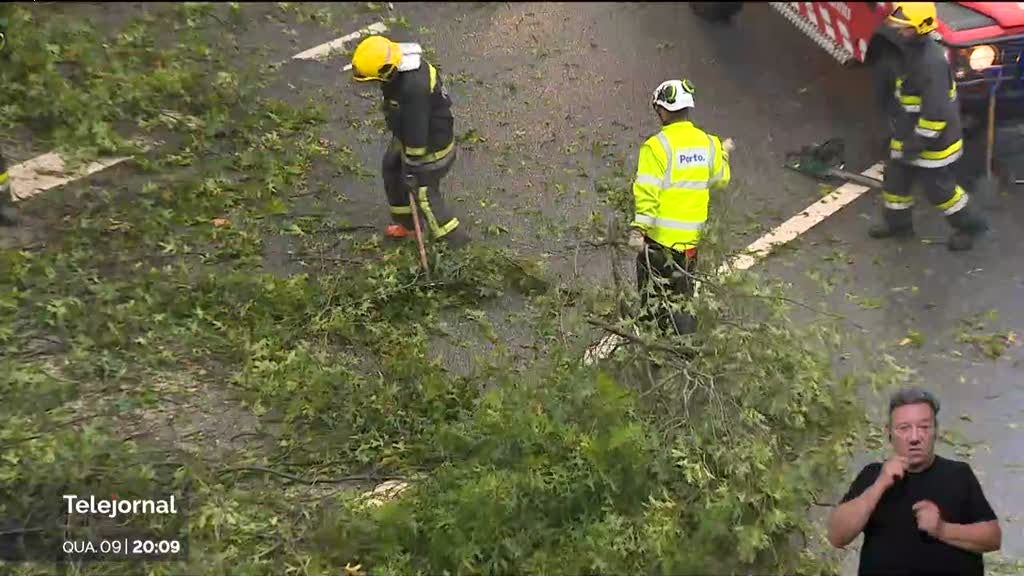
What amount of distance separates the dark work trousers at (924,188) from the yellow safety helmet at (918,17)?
798mm

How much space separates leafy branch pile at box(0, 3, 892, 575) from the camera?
4.12 m

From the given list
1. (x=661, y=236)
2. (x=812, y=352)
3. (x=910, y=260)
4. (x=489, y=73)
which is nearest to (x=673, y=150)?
(x=661, y=236)

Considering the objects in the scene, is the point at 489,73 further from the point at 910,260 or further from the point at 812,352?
the point at 812,352

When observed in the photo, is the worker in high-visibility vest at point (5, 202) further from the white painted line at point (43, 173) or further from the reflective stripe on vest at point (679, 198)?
the reflective stripe on vest at point (679, 198)

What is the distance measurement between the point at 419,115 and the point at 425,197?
1.65 ft

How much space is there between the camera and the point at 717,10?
9.09m

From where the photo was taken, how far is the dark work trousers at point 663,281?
15.4 feet

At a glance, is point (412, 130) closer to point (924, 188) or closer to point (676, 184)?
point (676, 184)

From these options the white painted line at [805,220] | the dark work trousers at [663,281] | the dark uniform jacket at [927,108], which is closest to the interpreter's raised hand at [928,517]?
the dark work trousers at [663,281]

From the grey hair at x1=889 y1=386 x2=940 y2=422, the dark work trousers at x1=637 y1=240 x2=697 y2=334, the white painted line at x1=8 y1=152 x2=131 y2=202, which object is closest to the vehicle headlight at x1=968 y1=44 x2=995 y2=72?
the dark work trousers at x1=637 y1=240 x2=697 y2=334

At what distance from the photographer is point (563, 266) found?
20.2ft

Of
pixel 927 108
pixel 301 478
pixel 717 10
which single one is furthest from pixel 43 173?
pixel 927 108

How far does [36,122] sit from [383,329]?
3.63 m

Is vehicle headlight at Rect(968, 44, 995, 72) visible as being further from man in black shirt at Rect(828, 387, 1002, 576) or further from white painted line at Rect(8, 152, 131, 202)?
white painted line at Rect(8, 152, 131, 202)
